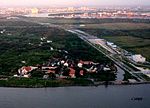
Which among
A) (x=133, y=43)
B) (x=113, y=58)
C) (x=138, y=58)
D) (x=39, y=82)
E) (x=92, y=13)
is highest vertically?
(x=39, y=82)

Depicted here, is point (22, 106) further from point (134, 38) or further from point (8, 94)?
point (134, 38)

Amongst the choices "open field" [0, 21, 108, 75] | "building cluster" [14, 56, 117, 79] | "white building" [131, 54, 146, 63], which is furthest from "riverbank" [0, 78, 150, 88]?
"white building" [131, 54, 146, 63]

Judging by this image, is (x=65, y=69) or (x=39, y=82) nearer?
(x=39, y=82)

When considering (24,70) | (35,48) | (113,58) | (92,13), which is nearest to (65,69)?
(24,70)

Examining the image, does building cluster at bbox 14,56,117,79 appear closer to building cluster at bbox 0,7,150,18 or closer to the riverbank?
the riverbank

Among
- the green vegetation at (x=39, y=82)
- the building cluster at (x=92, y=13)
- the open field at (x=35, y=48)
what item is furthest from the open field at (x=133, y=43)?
the building cluster at (x=92, y=13)

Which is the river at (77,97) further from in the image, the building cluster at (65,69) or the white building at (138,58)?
the white building at (138,58)

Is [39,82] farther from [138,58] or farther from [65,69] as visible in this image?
[138,58]

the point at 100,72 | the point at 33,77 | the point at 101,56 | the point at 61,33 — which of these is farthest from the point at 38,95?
the point at 61,33
